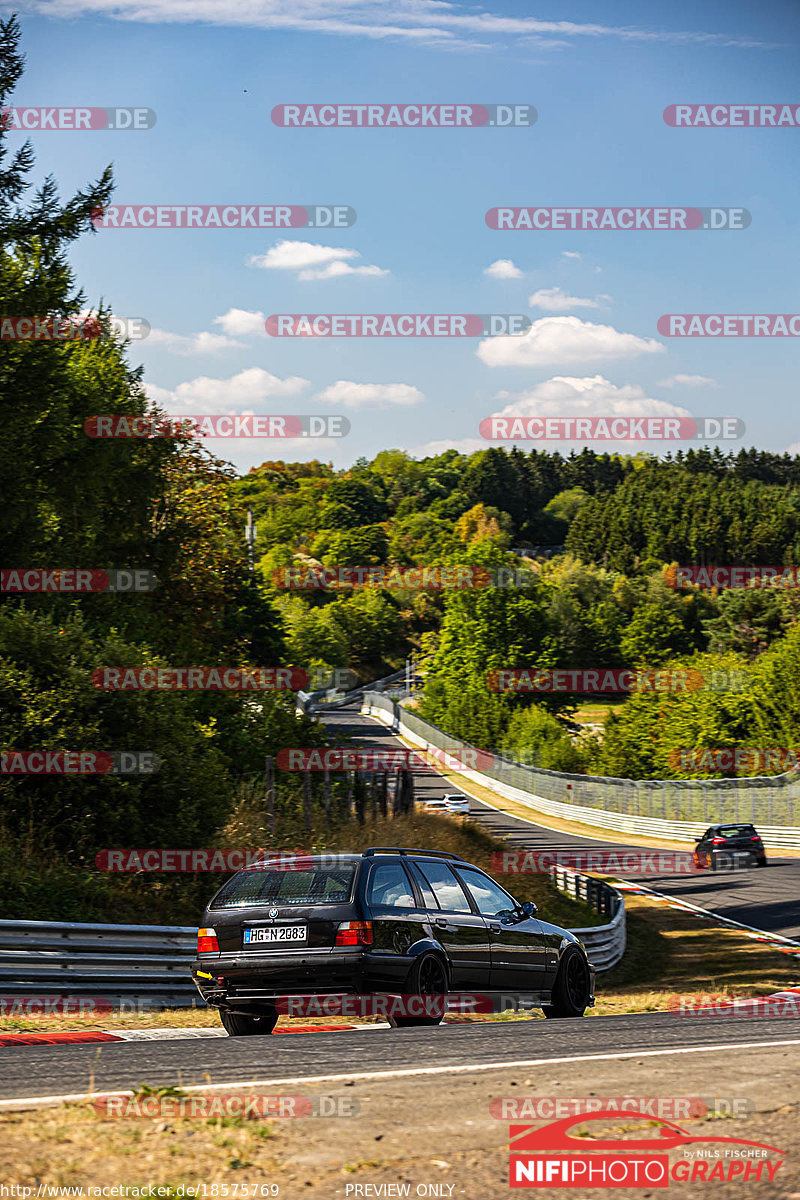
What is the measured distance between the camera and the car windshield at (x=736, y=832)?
40000 mm

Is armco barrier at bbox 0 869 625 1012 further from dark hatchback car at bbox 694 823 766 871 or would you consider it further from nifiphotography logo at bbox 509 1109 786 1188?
dark hatchback car at bbox 694 823 766 871

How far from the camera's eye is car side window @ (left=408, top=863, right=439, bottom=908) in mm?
10320

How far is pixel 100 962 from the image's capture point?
12.5m

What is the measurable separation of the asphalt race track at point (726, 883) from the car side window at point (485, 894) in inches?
669

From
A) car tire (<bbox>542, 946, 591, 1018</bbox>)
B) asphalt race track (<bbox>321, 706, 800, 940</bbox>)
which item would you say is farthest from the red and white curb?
asphalt race track (<bbox>321, 706, 800, 940</bbox>)

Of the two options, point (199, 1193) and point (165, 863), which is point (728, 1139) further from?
point (165, 863)

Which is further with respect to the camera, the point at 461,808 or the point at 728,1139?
the point at 461,808

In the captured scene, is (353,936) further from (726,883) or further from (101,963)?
(726,883)

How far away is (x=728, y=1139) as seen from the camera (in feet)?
17.2

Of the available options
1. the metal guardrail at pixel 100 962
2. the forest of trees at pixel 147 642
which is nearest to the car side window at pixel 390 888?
the metal guardrail at pixel 100 962

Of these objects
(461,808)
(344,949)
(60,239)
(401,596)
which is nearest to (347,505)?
(401,596)

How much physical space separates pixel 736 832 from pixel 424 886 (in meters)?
32.0

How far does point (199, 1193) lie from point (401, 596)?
154861mm

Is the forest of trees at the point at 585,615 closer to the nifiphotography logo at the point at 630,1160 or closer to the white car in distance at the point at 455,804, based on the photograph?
the white car in distance at the point at 455,804
